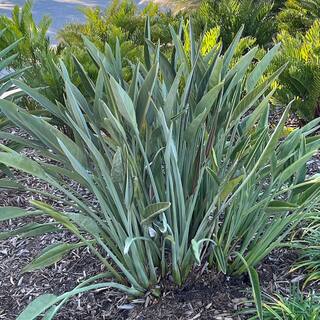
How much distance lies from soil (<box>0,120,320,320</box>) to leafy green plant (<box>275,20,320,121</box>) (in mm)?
1264

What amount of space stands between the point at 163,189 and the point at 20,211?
555 mm

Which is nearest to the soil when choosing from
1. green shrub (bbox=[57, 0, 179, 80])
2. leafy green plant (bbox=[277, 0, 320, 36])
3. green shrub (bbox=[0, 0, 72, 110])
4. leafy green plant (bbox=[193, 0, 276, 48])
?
green shrub (bbox=[0, 0, 72, 110])

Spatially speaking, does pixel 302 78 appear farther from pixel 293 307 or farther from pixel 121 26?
pixel 121 26

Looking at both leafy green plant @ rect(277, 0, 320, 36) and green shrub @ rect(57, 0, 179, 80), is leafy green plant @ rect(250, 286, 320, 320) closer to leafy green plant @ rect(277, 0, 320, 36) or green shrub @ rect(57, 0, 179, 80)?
green shrub @ rect(57, 0, 179, 80)

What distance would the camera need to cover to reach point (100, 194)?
2.07 meters

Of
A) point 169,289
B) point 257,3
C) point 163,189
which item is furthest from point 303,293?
point 257,3

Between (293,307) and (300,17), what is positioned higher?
(300,17)

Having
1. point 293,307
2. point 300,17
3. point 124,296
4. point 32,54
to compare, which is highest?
point 32,54

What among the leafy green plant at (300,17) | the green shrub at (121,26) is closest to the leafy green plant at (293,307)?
the green shrub at (121,26)

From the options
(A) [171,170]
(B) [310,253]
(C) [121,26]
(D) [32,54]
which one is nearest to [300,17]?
(C) [121,26]

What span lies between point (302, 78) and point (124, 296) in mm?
1801

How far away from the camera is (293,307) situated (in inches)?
79.8

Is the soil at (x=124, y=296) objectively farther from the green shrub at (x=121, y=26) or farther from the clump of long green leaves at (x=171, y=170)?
the green shrub at (x=121, y=26)

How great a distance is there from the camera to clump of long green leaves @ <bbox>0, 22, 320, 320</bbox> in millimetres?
1930
